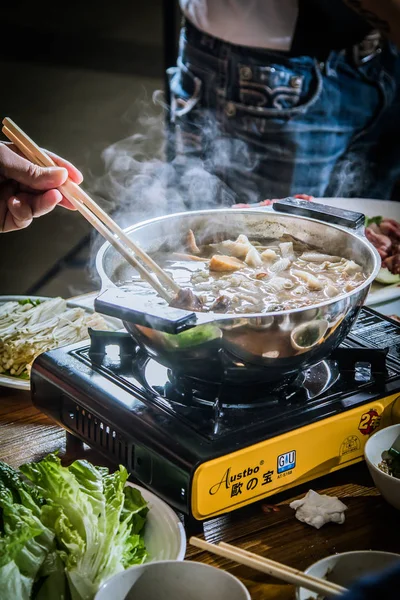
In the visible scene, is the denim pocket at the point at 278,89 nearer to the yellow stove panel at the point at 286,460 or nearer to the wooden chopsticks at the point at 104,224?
the wooden chopsticks at the point at 104,224

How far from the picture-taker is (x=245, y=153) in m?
3.74

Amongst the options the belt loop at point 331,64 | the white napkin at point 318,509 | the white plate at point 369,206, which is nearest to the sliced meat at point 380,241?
the white plate at point 369,206

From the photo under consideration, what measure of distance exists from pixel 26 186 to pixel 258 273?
2.19ft

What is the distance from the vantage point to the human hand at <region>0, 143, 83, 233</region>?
1.76m

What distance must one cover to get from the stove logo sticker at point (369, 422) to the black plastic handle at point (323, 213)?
46 cm

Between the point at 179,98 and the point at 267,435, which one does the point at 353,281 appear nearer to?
the point at 267,435

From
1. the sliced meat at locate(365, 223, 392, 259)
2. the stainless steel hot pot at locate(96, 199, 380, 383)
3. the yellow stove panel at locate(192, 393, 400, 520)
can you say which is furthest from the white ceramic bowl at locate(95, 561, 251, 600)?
the sliced meat at locate(365, 223, 392, 259)

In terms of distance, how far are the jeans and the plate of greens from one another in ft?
6.83

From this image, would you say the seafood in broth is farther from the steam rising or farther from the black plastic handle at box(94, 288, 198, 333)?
the steam rising

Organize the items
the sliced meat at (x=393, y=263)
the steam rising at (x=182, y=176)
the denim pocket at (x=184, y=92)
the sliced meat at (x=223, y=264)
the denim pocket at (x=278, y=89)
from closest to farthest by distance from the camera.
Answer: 1. the sliced meat at (x=223, y=264)
2. the sliced meat at (x=393, y=263)
3. the steam rising at (x=182, y=176)
4. the denim pocket at (x=278, y=89)
5. the denim pocket at (x=184, y=92)

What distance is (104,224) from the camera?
169 centimetres

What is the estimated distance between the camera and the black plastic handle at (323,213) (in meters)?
1.82

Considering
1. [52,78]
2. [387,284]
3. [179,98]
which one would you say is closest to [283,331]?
[387,284]

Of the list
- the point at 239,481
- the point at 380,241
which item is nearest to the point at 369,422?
the point at 239,481
